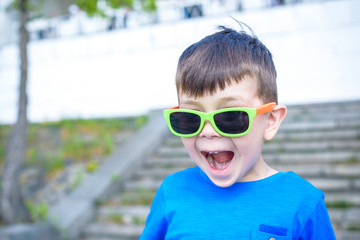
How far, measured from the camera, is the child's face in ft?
4.28

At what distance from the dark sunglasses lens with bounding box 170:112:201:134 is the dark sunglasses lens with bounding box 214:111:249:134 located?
0.07 metres

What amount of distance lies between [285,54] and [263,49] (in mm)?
6254

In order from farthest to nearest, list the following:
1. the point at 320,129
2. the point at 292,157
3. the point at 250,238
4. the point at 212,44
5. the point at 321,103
A: the point at 321,103, the point at 320,129, the point at 292,157, the point at 212,44, the point at 250,238

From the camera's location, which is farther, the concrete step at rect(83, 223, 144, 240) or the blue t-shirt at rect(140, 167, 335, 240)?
the concrete step at rect(83, 223, 144, 240)

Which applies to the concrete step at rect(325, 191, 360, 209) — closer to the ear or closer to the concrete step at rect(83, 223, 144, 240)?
the concrete step at rect(83, 223, 144, 240)

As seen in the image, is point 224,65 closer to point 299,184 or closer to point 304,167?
point 299,184

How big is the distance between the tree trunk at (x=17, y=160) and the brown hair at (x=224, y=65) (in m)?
3.86

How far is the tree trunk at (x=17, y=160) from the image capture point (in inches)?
178

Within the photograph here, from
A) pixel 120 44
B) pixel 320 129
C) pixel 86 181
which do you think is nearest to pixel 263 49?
pixel 86 181

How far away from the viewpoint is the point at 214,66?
4.35ft

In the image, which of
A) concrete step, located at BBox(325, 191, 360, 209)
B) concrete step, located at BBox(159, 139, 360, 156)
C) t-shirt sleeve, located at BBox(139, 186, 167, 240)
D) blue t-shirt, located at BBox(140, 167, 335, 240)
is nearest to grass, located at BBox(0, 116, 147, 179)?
concrete step, located at BBox(159, 139, 360, 156)

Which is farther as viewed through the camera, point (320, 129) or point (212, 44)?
point (320, 129)

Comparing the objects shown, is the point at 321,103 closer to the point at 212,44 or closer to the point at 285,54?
the point at 285,54

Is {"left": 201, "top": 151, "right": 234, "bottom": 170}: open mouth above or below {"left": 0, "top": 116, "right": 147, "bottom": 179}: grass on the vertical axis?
above
